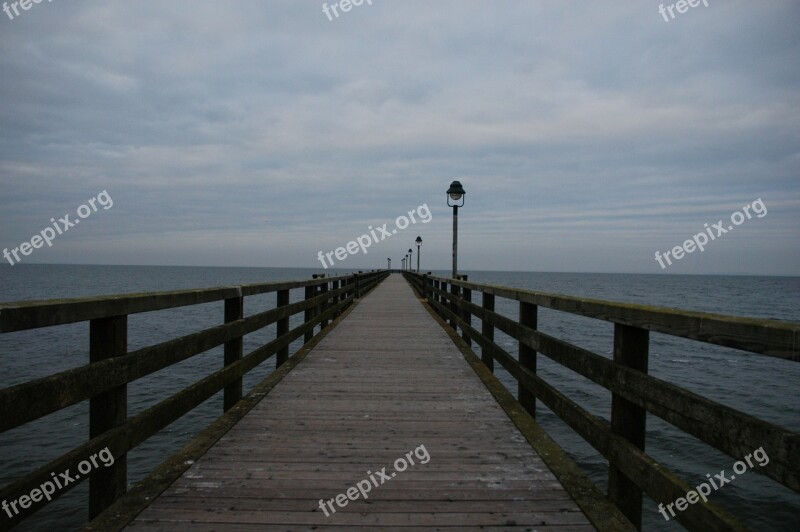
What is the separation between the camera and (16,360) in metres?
19.5

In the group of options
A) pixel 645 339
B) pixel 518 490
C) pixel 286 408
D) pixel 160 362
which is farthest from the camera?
pixel 286 408

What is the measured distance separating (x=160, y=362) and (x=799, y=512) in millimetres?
9558

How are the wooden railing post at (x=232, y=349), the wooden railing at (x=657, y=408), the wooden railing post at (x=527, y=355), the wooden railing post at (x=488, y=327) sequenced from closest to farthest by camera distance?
the wooden railing at (x=657, y=408)
the wooden railing post at (x=527, y=355)
the wooden railing post at (x=232, y=349)
the wooden railing post at (x=488, y=327)

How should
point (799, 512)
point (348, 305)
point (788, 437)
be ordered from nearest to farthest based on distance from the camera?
point (788, 437) < point (799, 512) < point (348, 305)

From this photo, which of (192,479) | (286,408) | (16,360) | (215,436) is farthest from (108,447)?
(16,360)

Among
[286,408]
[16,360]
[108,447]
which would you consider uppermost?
[108,447]

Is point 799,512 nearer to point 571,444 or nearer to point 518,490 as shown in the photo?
point 571,444

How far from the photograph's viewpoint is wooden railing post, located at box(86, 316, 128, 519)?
111 inches

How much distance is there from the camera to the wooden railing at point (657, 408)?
5.90 feet

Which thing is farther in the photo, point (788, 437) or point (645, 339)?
point (645, 339)

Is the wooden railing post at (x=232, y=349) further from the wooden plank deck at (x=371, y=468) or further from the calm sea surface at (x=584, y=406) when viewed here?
the calm sea surface at (x=584, y=406)

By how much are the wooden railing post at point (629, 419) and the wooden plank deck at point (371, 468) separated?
27 cm

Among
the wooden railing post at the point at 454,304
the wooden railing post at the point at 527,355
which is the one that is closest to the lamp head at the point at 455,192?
the wooden railing post at the point at 454,304

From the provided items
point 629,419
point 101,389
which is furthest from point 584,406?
point 101,389
